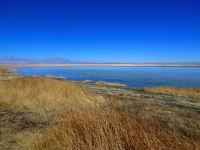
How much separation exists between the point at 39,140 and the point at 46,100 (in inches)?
217

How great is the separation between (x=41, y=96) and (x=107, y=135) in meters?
6.83

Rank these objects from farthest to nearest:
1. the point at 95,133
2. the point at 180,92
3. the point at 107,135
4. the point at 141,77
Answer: the point at 141,77 < the point at 180,92 < the point at 95,133 < the point at 107,135

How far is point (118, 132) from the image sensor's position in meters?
3.84

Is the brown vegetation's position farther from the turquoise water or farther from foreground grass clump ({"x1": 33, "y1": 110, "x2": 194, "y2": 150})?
the turquoise water

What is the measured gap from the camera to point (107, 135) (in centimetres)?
379

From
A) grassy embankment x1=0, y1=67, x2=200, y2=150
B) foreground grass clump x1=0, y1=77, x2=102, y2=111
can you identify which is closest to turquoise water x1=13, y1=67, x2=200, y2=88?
foreground grass clump x1=0, y1=77, x2=102, y2=111

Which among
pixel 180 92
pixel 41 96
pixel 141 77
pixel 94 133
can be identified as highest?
pixel 94 133

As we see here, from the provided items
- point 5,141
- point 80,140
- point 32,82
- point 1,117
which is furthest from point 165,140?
point 32,82

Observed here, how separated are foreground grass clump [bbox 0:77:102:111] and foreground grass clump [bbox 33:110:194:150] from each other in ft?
12.6

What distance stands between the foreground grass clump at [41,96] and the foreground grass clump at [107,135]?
384 centimetres

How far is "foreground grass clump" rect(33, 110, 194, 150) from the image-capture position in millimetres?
3389

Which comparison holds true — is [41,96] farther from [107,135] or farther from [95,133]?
[107,135]

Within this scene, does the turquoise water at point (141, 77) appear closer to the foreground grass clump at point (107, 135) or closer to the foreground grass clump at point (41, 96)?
the foreground grass clump at point (41, 96)

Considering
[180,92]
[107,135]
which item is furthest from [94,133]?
[180,92]
